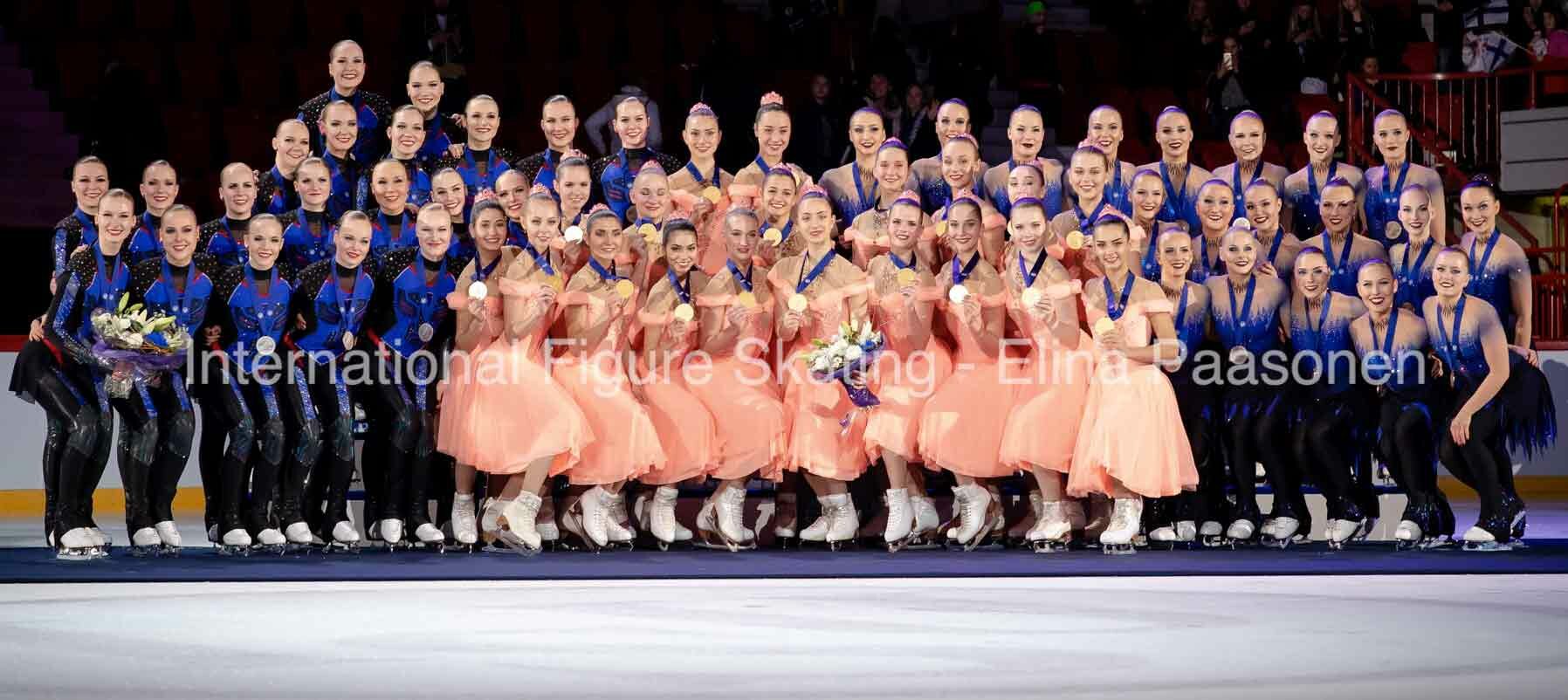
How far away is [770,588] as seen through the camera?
6453 millimetres

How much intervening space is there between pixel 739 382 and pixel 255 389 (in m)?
1.67

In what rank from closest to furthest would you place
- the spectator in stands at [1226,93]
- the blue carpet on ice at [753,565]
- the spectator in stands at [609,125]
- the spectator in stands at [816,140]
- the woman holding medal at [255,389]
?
1. the blue carpet on ice at [753,565]
2. the woman holding medal at [255,389]
3. the spectator in stands at [816,140]
4. the spectator in stands at [609,125]
5. the spectator in stands at [1226,93]

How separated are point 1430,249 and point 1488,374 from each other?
58 cm

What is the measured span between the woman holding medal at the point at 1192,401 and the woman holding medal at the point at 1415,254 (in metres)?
0.74

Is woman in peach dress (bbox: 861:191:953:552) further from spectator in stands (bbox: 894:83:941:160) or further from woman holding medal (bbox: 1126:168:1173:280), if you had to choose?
spectator in stands (bbox: 894:83:941:160)

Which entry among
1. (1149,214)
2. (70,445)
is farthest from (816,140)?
(70,445)

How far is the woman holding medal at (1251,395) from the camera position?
7695 mm

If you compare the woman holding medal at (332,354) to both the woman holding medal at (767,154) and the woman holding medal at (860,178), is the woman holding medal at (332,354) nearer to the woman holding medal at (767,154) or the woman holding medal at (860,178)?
the woman holding medal at (767,154)

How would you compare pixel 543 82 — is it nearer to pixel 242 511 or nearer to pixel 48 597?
pixel 242 511

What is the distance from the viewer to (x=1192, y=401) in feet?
25.3

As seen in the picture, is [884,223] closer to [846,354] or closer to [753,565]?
[846,354]

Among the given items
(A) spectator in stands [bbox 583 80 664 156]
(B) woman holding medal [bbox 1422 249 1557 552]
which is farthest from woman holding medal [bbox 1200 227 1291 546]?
(A) spectator in stands [bbox 583 80 664 156]

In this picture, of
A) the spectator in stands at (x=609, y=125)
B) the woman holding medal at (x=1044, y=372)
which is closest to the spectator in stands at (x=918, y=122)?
the spectator in stands at (x=609, y=125)

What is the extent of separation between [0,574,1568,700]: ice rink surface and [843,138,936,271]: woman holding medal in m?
1.50
